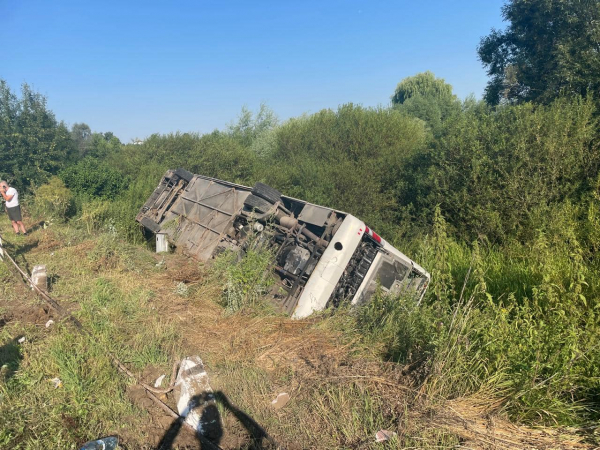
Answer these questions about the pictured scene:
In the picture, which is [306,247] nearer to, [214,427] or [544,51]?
A: [214,427]

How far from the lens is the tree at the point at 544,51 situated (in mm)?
14227

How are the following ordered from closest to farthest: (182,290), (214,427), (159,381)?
(214,427), (159,381), (182,290)

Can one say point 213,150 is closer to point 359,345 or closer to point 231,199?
point 231,199

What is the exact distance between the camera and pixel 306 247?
21.0ft

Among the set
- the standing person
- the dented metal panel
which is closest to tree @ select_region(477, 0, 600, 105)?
the dented metal panel

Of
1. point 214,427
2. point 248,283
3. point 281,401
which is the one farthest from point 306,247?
point 214,427

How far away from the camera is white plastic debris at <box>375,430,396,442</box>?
3103 millimetres

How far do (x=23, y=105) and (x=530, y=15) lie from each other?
23.5m

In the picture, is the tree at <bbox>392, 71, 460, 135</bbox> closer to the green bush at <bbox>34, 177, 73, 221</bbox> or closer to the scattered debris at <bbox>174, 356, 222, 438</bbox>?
the green bush at <bbox>34, 177, 73, 221</bbox>

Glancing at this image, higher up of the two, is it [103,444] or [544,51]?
[544,51]

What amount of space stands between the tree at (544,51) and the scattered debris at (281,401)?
517 inches

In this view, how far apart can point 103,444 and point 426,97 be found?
45554 mm

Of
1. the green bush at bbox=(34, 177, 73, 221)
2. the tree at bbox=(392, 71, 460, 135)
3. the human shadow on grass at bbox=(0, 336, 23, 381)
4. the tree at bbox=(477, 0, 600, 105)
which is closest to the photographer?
the human shadow on grass at bbox=(0, 336, 23, 381)

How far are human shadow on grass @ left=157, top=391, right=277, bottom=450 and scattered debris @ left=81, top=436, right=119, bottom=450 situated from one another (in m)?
0.35
